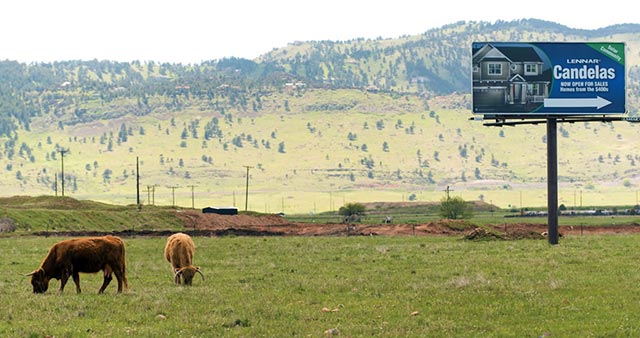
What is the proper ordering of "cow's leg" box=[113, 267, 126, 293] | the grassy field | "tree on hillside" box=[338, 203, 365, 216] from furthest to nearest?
1. "tree on hillside" box=[338, 203, 365, 216]
2. "cow's leg" box=[113, 267, 126, 293]
3. the grassy field

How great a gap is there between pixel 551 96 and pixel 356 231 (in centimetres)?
2851

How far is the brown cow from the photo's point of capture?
2766 centimetres

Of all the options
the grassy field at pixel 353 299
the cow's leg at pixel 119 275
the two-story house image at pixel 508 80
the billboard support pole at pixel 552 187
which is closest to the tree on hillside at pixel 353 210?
the billboard support pole at pixel 552 187

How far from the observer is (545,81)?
5516 centimetres

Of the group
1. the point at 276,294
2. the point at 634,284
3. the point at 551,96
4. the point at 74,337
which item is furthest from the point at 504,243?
the point at 74,337

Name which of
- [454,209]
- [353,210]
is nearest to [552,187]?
[454,209]

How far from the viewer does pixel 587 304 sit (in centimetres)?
2595

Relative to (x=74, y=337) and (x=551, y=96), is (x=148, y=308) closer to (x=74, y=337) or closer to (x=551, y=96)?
(x=74, y=337)

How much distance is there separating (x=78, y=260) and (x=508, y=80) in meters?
33.1

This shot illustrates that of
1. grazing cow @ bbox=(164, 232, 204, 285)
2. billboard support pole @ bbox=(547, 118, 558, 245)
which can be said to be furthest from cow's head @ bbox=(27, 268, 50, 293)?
billboard support pole @ bbox=(547, 118, 558, 245)

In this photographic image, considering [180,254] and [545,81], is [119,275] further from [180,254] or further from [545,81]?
[545,81]

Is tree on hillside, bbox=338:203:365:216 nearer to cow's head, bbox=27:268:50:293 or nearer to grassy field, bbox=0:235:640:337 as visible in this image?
grassy field, bbox=0:235:640:337

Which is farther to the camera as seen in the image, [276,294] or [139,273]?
[139,273]

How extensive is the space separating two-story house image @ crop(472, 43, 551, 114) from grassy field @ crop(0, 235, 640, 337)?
13.0 metres
